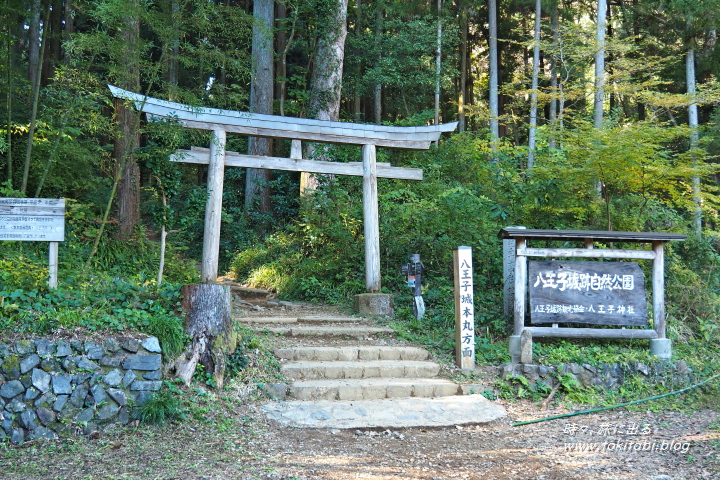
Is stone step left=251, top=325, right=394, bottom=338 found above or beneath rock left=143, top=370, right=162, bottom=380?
above

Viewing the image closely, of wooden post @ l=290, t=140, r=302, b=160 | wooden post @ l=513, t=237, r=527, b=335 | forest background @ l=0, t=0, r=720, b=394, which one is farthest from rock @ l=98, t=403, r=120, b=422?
wooden post @ l=513, t=237, r=527, b=335

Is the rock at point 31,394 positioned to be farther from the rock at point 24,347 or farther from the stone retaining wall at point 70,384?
the rock at point 24,347

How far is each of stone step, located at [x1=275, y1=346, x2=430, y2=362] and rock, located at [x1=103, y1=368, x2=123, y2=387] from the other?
206cm

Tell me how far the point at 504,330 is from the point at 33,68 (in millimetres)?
13445

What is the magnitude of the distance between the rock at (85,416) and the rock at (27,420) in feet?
1.15

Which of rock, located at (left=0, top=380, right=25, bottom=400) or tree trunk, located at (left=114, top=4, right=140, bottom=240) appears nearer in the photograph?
rock, located at (left=0, top=380, right=25, bottom=400)

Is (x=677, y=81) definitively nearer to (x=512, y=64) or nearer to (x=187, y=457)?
(x=512, y=64)

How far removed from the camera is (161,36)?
745 centimetres

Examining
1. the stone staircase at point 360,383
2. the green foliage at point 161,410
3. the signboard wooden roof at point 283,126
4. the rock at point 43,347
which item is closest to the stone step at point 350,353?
the stone staircase at point 360,383

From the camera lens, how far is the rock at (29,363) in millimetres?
5125

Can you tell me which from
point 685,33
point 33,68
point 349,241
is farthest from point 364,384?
point 685,33

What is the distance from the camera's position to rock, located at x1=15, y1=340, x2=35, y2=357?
5.17 m

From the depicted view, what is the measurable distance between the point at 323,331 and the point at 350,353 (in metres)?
0.85

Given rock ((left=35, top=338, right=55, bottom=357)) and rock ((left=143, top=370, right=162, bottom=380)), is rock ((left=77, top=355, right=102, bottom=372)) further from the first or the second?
rock ((left=143, top=370, right=162, bottom=380))
